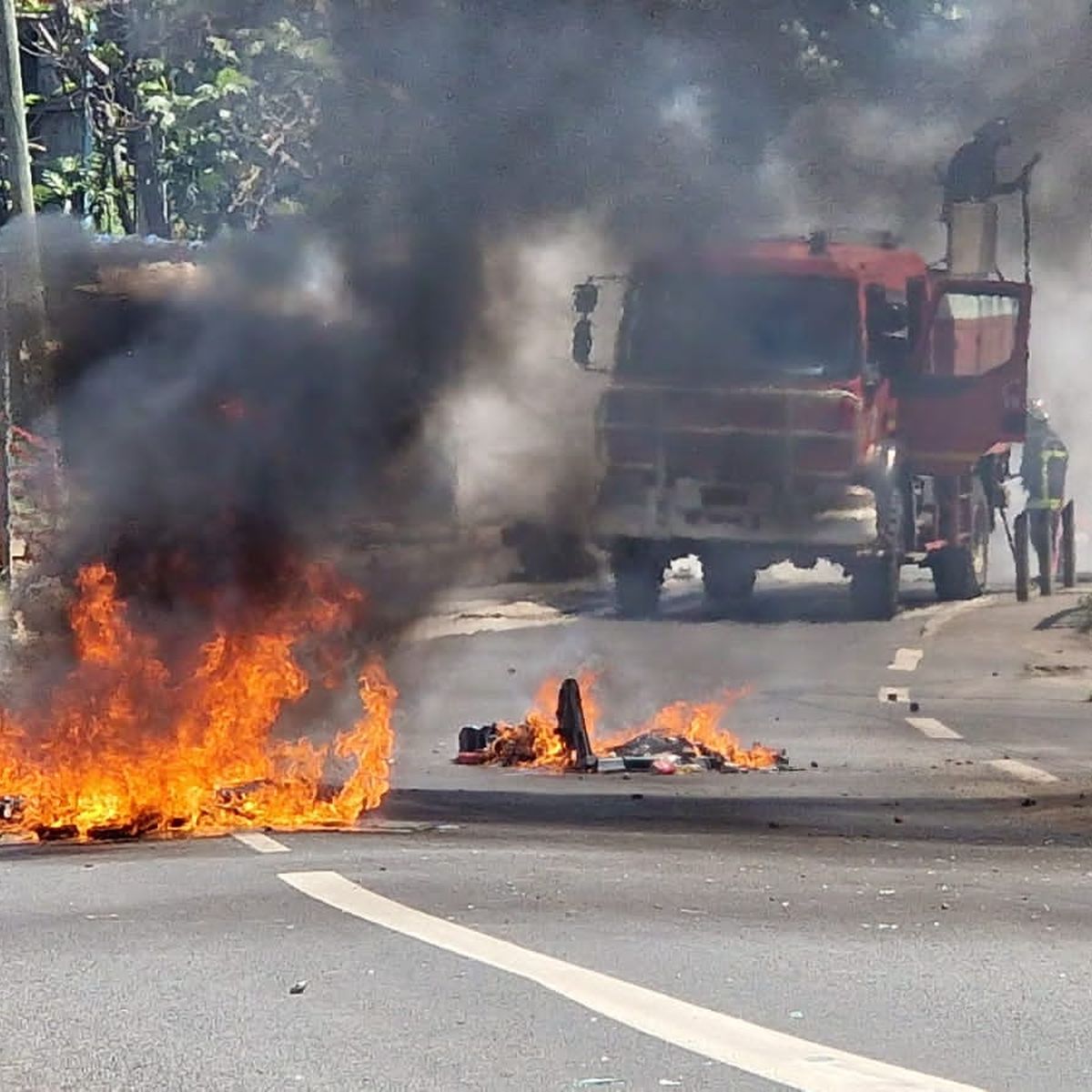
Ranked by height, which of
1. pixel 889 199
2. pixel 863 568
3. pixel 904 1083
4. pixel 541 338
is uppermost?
pixel 889 199

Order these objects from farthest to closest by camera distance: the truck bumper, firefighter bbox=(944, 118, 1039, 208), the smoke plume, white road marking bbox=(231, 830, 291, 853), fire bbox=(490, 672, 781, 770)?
the truck bumper < firefighter bbox=(944, 118, 1039, 208) < fire bbox=(490, 672, 781, 770) < the smoke plume < white road marking bbox=(231, 830, 291, 853)

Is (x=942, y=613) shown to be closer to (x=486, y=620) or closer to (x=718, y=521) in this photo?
(x=718, y=521)

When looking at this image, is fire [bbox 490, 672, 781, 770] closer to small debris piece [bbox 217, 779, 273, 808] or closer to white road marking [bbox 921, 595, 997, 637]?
small debris piece [bbox 217, 779, 273, 808]

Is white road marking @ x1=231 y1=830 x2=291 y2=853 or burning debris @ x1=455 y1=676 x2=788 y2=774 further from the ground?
burning debris @ x1=455 y1=676 x2=788 y2=774

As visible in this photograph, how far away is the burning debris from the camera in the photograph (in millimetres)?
13422

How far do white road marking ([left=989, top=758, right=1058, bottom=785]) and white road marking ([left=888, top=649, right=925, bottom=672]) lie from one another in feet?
17.4

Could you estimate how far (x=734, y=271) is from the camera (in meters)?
15.4

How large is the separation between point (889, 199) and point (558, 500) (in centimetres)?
299

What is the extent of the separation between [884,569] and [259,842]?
11.0 metres

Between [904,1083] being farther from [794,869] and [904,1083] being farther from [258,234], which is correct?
[258,234]

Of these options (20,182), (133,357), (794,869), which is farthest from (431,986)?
(20,182)

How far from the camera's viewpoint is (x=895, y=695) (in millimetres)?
17797

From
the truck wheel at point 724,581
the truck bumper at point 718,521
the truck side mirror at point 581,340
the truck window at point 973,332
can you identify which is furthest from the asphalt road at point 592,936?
the truck window at point 973,332

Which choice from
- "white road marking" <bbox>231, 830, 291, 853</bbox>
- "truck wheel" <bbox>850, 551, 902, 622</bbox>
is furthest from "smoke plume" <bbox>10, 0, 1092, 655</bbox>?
"truck wheel" <bbox>850, 551, 902, 622</bbox>
